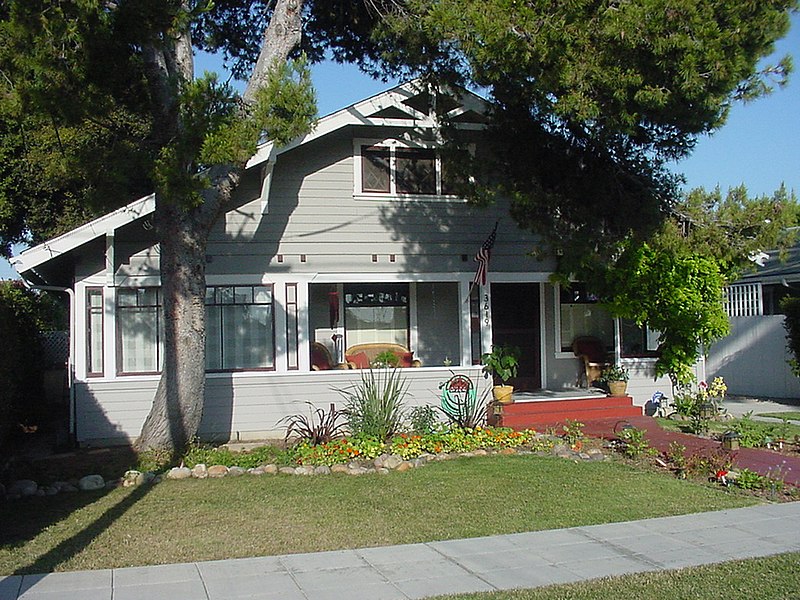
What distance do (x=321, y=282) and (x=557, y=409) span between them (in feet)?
15.3

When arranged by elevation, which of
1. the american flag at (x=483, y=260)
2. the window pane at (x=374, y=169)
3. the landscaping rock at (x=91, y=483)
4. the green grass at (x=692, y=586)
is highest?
the window pane at (x=374, y=169)

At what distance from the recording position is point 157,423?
11586mm

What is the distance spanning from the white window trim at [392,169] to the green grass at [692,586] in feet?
29.7

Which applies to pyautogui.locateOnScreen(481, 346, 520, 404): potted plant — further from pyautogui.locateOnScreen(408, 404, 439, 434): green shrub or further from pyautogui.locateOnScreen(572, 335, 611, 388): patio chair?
pyautogui.locateOnScreen(572, 335, 611, 388): patio chair

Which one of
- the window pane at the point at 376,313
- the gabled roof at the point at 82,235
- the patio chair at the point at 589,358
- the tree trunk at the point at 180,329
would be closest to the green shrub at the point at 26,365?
the gabled roof at the point at 82,235

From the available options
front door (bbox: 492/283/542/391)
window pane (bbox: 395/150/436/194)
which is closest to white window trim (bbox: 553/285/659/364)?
front door (bbox: 492/283/542/391)

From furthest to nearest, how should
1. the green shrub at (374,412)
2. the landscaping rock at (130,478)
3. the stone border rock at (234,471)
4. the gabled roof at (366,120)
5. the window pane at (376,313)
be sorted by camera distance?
the window pane at (376,313) < the gabled roof at (366,120) < the green shrub at (374,412) < the landscaping rock at (130,478) < the stone border rock at (234,471)

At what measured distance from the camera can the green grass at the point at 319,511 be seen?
7.46m

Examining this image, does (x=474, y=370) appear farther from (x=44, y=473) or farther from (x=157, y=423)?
(x=44, y=473)

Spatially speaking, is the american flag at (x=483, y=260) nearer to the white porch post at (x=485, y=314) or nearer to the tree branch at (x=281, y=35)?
the white porch post at (x=485, y=314)

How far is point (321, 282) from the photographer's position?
14.5 metres

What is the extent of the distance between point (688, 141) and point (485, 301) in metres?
4.50

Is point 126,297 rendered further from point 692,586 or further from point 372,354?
point 692,586

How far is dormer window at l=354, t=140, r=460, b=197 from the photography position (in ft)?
48.5
